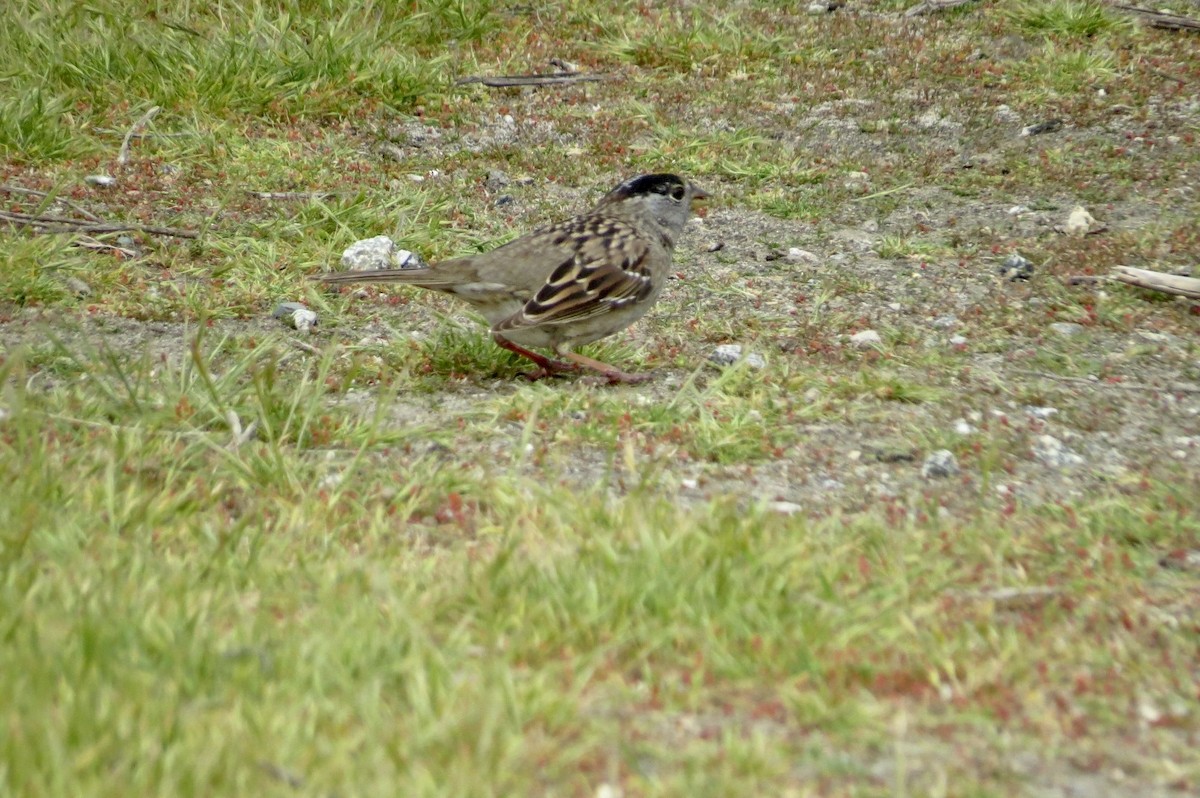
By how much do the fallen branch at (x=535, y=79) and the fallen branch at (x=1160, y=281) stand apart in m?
4.27

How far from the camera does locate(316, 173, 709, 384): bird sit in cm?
645

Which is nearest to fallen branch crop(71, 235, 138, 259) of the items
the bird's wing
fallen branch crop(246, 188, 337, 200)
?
fallen branch crop(246, 188, 337, 200)

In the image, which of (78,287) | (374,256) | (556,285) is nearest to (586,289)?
(556,285)

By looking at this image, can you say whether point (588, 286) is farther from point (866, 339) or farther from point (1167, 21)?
point (1167, 21)

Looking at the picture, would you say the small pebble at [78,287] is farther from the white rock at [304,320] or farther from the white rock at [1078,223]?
the white rock at [1078,223]

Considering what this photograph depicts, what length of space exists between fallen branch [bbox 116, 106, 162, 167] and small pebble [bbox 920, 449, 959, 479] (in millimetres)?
5337

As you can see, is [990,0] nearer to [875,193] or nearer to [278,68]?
[875,193]

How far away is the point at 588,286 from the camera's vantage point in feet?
21.2

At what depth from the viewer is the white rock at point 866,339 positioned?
22.8ft

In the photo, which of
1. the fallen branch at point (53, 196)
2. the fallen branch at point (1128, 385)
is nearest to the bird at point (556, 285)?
the fallen branch at point (1128, 385)

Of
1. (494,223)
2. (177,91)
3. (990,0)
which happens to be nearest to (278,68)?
(177,91)

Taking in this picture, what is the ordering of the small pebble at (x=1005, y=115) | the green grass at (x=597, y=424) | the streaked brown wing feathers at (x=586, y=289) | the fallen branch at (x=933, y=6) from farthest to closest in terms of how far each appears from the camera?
the fallen branch at (x=933, y=6), the small pebble at (x=1005, y=115), the streaked brown wing feathers at (x=586, y=289), the green grass at (x=597, y=424)

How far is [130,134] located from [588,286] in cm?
375

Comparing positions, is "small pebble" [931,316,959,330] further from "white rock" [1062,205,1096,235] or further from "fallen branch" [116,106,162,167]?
"fallen branch" [116,106,162,167]
